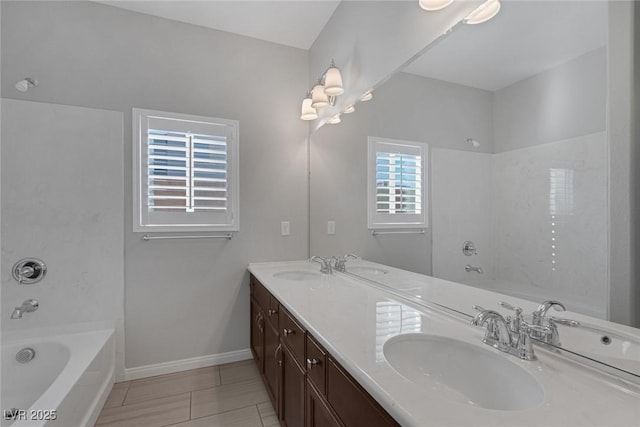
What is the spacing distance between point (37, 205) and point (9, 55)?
3.39 ft

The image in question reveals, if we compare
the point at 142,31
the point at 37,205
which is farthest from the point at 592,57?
the point at 37,205

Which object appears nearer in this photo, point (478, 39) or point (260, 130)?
point (478, 39)

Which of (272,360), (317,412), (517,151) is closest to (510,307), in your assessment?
(517,151)

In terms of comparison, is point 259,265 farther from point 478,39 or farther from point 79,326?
point 478,39

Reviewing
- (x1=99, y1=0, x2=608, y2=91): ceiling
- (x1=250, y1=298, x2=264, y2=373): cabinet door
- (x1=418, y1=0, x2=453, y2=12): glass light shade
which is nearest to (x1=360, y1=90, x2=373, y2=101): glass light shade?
(x1=99, y1=0, x2=608, y2=91): ceiling

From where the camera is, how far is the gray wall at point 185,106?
85.7 inches

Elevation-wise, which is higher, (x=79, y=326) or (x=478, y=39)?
(x=478, y=39)

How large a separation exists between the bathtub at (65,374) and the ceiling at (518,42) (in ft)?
7.77

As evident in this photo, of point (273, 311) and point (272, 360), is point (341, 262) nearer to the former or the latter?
point (273, 311)

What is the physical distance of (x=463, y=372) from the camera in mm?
1000

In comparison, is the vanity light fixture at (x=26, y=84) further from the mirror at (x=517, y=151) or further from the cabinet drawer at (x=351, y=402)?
the cabinet drawer at (x=351, y=402)

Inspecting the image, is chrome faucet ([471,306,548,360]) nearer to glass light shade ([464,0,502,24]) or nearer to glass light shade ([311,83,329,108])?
glass light shade ([464,0,502,24])

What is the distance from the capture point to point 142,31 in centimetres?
240

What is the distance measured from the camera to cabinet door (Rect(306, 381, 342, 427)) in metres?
1.04
